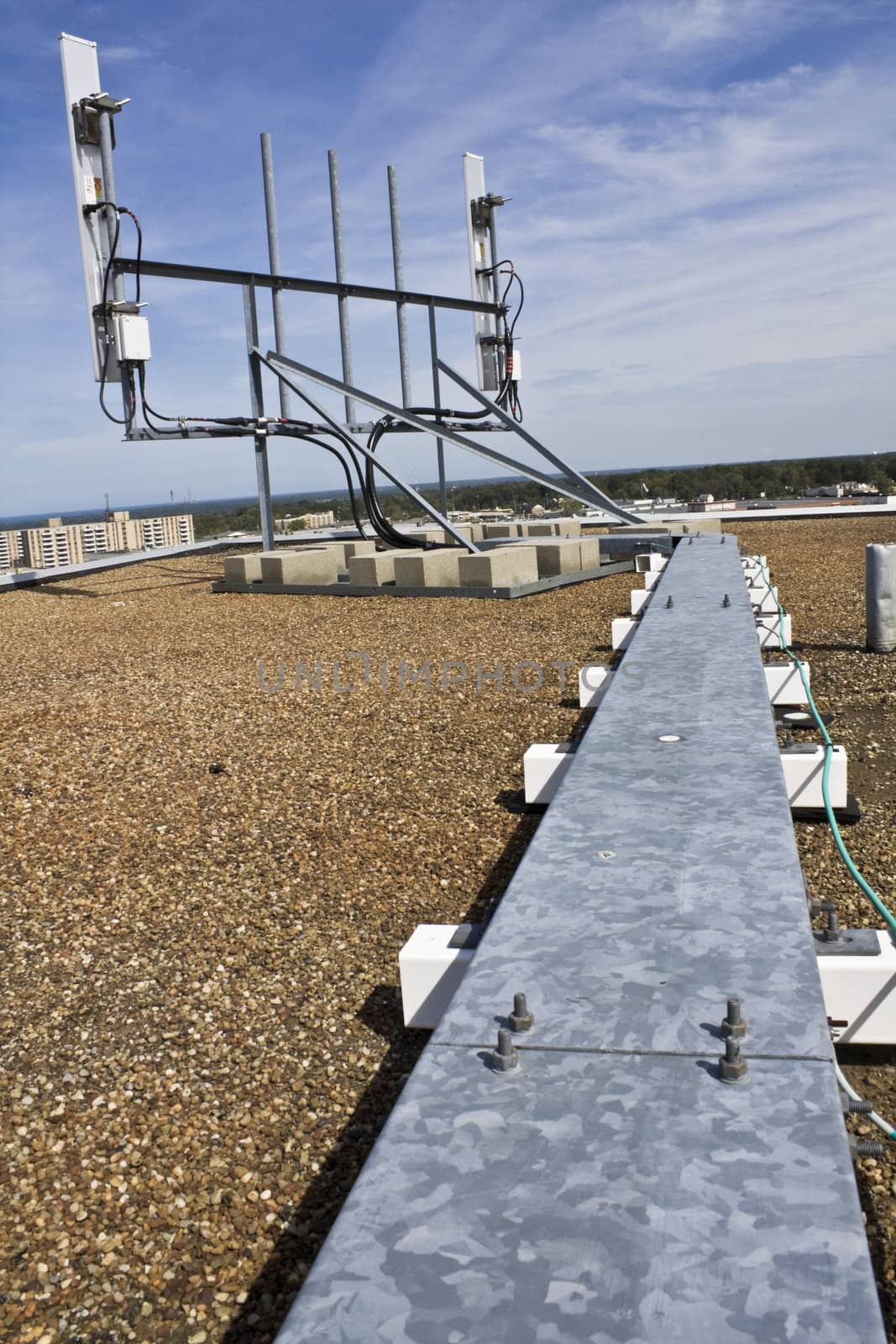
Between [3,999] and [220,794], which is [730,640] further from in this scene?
[3,999]

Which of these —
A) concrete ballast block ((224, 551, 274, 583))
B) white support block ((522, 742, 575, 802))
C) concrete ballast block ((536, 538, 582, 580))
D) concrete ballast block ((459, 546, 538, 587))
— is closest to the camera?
white support block ((522, 742, 575, 802))

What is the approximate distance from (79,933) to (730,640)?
3.02 metres

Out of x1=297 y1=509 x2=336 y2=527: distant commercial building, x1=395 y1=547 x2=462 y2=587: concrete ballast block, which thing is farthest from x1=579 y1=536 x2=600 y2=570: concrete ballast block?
x1=297 y1=509 x2=336 y2=527: distant commercial building

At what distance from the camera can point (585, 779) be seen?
2971 millimetres

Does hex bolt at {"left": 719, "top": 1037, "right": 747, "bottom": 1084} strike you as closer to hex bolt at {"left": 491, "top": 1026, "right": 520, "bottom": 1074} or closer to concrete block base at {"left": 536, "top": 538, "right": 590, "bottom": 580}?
hex bolt at {"left": 491, "top": 1026, "right": 520, "bottom": 1074}

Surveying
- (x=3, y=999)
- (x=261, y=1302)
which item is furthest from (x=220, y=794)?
(x=261, y=1302)

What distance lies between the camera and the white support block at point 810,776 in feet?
12.6

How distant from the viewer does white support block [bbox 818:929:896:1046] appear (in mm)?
2254

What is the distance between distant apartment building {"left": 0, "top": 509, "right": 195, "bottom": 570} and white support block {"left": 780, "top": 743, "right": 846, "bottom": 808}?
2410 cm

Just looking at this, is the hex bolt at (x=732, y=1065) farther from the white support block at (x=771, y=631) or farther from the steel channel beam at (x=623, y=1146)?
the white support block at (x=771, y=631)

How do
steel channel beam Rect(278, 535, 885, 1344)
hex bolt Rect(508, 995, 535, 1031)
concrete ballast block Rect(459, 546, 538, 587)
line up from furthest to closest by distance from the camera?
concrete ballast block Rect(459, 546, 538, 587) < hex bolt Rect(508, 995, 535, 1031) < steel channel beam Rect(278, 535, 885, 1344)

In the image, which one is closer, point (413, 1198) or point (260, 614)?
point (413, 1198)

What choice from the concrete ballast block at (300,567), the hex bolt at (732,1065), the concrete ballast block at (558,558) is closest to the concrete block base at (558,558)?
the concrete ballast block at (558,558)

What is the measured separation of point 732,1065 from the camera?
1.51m
